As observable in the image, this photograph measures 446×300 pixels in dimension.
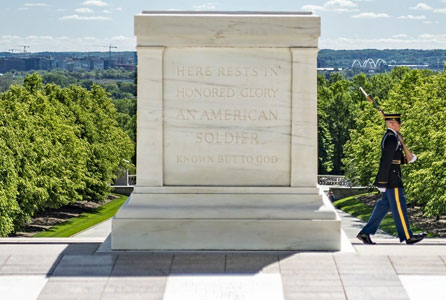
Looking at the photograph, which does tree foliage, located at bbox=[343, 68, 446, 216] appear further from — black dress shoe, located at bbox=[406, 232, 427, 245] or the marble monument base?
the marble monument base

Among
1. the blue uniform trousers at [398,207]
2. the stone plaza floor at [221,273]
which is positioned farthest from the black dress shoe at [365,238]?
the blue uniform trousers at [398,207]

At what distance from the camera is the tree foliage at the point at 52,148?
42.1 metres

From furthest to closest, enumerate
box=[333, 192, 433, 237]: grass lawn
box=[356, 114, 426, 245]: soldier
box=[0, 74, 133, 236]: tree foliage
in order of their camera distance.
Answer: box=[333, 192, 433, 237]: grass lawn, box=[0, 74, 133, 236]: tree foliage, box=[356, 114, 426, 245]: soldier

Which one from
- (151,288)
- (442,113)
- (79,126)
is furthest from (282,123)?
(79,126)

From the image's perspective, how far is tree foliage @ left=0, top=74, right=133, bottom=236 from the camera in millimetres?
42062

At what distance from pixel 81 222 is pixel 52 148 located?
19.6 ft

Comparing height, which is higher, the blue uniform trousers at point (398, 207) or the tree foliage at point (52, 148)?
the blue uniform trousers at point (398, 207)

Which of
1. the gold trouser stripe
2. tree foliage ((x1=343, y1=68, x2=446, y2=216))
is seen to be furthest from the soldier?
tree foliage ((x1=343, y1=68, x2=446, y2=216))

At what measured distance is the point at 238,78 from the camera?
12211 mm

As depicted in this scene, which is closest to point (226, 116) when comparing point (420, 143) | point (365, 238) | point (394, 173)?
point (394, 173)

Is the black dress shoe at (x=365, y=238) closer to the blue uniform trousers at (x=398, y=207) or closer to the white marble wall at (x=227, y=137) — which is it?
the blue uniform trousers at (x=398, y=207)

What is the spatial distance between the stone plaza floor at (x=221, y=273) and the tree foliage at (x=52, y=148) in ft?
86.2

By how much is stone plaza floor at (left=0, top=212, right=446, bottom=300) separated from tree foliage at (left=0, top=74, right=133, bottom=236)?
86.2 feet

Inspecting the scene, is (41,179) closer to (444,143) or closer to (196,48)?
(444,143)
